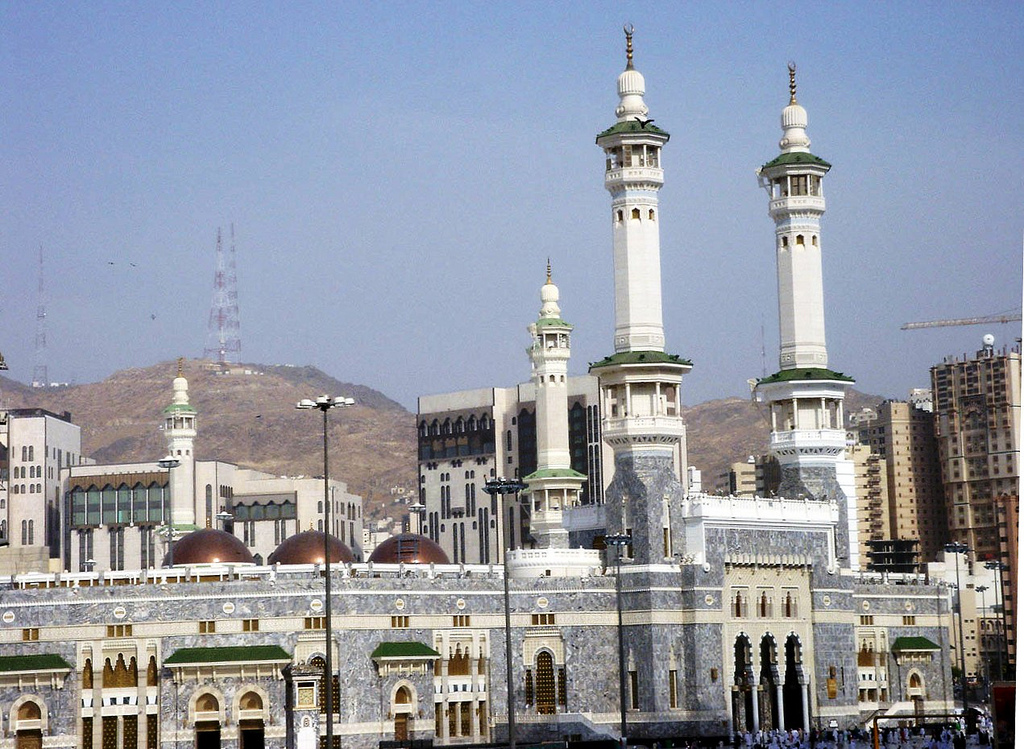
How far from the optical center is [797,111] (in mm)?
85812

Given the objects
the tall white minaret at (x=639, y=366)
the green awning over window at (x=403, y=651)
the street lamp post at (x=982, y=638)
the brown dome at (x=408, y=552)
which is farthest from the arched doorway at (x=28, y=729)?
the street lamp post at (x=982, y=638)

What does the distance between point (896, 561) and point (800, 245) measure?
8389 centimetres

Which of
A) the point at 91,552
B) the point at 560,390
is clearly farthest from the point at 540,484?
the point at 91,552

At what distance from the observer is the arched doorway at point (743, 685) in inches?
2990

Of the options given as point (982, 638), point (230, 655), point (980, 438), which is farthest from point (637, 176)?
point (980, 438)

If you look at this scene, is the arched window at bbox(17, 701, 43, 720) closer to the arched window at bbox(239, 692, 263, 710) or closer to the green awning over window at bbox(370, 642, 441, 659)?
the arched window at bbox(239, 692, 263, 710)

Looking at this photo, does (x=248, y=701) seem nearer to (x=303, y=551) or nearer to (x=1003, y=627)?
(x=303, y=551)

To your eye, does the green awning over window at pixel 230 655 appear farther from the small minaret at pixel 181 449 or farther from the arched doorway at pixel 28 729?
the small minaret at pixel 181 449

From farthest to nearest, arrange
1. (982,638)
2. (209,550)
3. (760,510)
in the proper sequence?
1. (982,638)
2. (209,550)
3. (760,510)

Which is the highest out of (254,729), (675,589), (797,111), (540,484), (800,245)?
(797,111)

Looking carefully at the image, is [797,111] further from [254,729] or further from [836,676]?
[254,729]

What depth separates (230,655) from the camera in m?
68.8

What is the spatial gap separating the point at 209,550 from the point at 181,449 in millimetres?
25834

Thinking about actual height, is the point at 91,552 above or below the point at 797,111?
below
